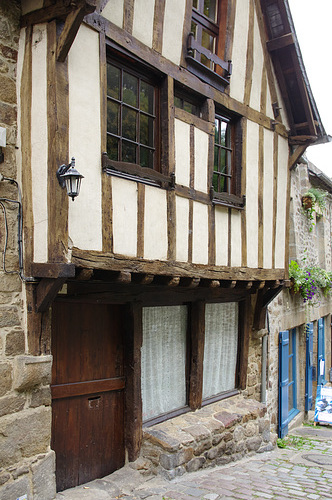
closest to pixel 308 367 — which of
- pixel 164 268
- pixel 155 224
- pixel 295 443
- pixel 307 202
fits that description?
pixel 295 443

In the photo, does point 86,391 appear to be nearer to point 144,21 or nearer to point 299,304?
point 144,21

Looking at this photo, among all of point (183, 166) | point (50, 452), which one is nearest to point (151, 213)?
point (183, 166)

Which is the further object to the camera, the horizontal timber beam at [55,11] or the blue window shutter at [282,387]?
the blue window shutter at [282,387]

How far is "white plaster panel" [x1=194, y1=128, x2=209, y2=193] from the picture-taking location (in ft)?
17.9

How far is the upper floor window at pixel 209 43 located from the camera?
5500 millimetres

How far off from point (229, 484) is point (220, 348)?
2.08 metres

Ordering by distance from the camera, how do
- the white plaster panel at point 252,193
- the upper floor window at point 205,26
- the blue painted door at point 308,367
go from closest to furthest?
the upper floor window at point 205,26 → the white plaster panel at point 252,193 → the blue painted door at point 308,367

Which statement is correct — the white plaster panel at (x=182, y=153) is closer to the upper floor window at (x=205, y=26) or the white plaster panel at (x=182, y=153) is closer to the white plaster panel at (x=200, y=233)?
the white plaster panel at (x=200, y=233)

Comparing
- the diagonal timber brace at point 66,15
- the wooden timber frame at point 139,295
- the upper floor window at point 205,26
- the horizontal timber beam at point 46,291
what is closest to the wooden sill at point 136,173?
the wooden timber frame at point 139,295

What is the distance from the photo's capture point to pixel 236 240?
238 inches

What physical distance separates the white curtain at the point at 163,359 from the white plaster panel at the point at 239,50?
2.96m

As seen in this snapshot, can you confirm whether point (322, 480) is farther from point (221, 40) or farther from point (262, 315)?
point (221, 40)

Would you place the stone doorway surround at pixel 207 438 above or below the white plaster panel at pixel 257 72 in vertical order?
below

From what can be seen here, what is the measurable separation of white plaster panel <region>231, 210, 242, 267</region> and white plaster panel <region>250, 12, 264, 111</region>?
167 centimetres
